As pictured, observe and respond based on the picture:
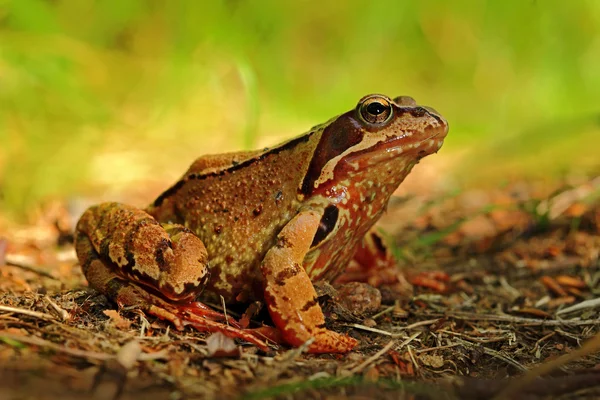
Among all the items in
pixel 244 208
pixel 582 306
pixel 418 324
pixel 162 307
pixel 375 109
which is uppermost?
pixel 375 109

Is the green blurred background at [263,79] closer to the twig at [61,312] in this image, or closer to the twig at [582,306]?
the twig at [582,306]

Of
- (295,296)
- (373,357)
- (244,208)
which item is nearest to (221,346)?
(295,296)

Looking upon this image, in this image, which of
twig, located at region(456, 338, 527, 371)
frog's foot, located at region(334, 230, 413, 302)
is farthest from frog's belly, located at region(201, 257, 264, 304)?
twig, located at region(456, 338, 527, 371)

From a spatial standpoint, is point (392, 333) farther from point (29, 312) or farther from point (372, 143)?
point (29, 312)

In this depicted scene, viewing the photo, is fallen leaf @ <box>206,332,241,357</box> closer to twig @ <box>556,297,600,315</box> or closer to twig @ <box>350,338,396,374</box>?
twig @ <box>350,338,396,374</box>

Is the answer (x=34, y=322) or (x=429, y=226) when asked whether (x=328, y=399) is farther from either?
(x=429, y=226)

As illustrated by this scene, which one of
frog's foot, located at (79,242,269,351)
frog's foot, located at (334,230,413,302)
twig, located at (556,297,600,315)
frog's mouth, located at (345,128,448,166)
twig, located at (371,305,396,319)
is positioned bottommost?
twig, located at (556,297,600,315)
